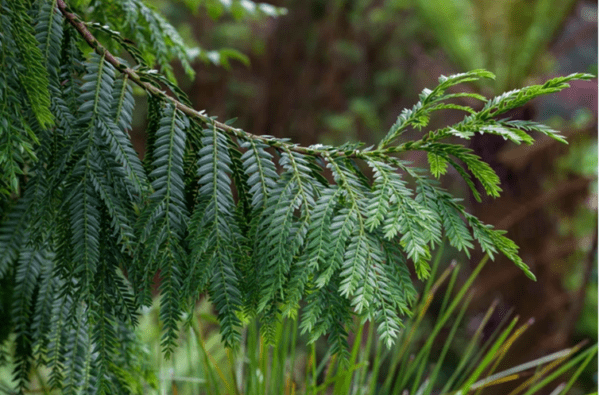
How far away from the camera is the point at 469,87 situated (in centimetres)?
243

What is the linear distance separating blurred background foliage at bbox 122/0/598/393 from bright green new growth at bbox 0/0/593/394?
63cm

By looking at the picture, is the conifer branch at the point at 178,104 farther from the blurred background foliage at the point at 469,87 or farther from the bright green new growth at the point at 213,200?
the blurred background foliage at the point at 469,87

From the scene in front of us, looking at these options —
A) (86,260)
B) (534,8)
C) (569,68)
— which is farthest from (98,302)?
(569,68)

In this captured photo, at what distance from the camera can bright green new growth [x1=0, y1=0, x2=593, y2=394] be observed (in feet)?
1.53

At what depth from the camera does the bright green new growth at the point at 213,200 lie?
1.53 feet

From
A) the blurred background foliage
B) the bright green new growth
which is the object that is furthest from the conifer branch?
the blurred background foliage

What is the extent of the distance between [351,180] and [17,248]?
44 centimetres

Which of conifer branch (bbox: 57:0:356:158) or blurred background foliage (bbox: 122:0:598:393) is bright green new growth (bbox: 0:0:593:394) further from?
blurred background foliage (bbox: 122:0:598:393)

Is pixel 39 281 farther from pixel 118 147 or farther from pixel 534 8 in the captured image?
pixel 534 8

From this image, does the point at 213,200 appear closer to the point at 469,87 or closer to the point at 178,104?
the point at 178,104

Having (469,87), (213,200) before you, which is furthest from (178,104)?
(469,87)

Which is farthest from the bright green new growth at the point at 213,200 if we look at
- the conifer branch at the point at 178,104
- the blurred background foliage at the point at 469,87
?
the blurred background foliage at the point at 469,87

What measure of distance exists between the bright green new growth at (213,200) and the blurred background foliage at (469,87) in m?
0.63

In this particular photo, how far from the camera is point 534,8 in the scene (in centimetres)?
252
